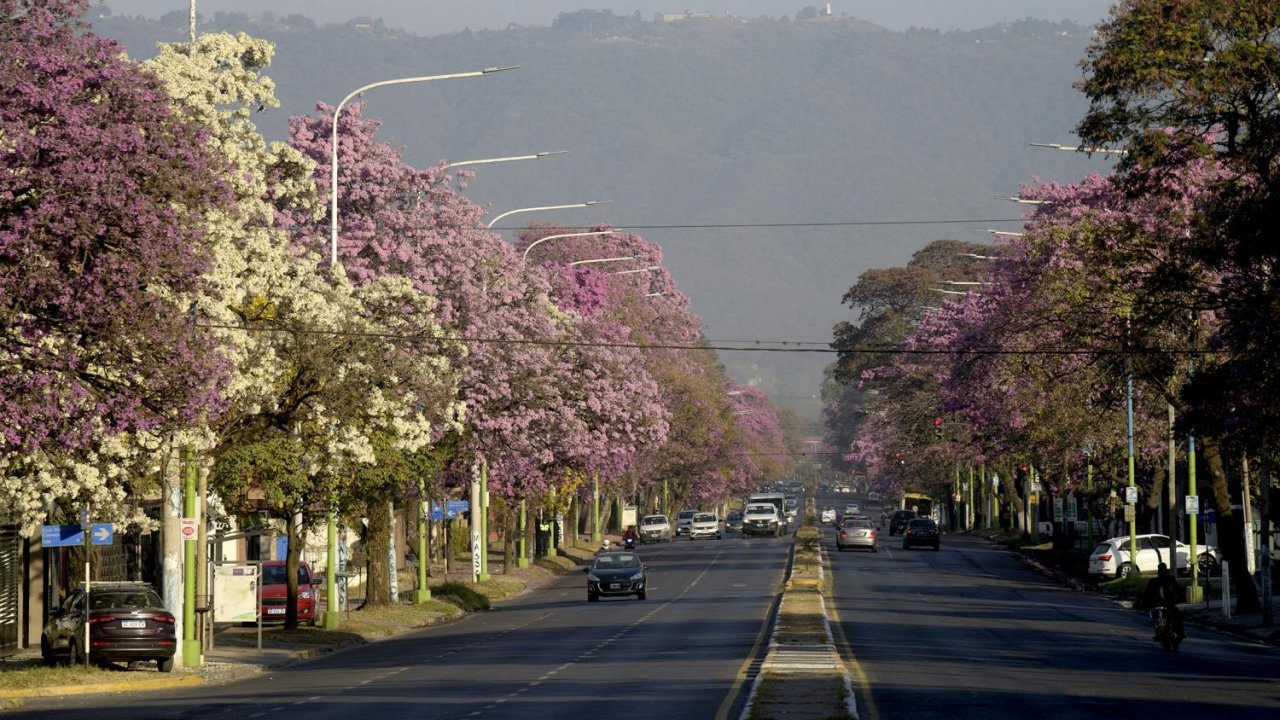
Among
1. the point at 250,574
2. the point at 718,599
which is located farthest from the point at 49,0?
the point at 718,599

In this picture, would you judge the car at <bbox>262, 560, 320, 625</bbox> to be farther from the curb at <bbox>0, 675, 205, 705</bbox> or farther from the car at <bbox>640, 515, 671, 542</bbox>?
the car at <bbox>640, 515, 671, 542</bbox>

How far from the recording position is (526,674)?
102ft

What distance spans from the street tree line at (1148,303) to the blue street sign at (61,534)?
59.1 ft

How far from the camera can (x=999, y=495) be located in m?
115

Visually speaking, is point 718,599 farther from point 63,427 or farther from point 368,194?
point 63,427

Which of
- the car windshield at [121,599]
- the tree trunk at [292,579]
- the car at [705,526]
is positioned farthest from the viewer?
the car at [705,526]

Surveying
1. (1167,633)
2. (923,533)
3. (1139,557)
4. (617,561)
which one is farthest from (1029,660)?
(923,533)

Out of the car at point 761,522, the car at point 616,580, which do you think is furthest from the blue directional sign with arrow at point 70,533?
the car at point 761,522

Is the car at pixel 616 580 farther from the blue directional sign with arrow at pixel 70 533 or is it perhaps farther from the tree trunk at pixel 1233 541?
the blue directional sign with arrow at pixel 70 533

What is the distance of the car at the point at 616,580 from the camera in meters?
56.8

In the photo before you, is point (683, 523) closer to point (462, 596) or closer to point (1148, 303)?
point (462, 596)

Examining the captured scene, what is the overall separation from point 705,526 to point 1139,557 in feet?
170

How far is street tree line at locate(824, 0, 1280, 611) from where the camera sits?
27.3 m

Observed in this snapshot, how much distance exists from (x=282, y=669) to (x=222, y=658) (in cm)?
218
